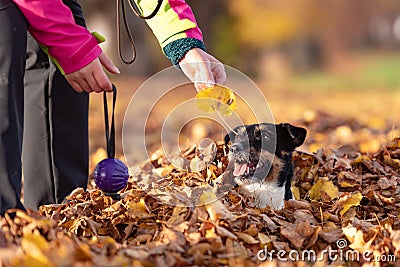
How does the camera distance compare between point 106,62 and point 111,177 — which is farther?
point 106,62

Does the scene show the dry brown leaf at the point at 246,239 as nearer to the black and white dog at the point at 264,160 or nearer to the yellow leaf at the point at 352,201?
the black and white dog at the point at 264,160

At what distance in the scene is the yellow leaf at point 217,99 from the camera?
139 inches

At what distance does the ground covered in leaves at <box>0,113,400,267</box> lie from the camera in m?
2.64

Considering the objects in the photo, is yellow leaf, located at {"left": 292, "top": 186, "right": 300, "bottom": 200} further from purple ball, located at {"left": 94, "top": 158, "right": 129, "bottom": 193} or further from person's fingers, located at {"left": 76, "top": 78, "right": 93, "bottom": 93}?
person's fingers, located at {"left": 76, "top": 78, "right": 93, "bottom": 93}

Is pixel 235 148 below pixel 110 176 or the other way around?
the other way around

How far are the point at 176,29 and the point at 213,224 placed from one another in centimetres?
126

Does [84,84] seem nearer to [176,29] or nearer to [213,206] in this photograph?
[176,29]

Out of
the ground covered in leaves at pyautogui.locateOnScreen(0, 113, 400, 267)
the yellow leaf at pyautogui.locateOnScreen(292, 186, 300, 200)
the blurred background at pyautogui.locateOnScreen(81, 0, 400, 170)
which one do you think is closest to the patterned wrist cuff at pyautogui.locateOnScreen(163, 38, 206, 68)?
the ground covered in leaves at pyautogui.locateOnScreen(0, 113, 400, 267)

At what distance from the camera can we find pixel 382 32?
3619cm

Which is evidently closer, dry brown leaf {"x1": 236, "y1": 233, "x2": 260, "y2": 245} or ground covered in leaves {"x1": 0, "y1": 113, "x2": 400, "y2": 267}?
ground covered in leaves {"x1": 0, "y1": 113, "x2": 400, "y2": 267}

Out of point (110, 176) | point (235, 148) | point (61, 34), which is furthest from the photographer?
point (235, 148)

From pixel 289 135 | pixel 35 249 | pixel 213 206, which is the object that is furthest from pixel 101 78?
pixel 35 249

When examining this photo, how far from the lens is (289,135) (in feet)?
12.7

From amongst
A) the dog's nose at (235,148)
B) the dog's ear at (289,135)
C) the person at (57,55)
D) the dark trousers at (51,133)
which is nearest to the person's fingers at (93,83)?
the person at (57,55)
